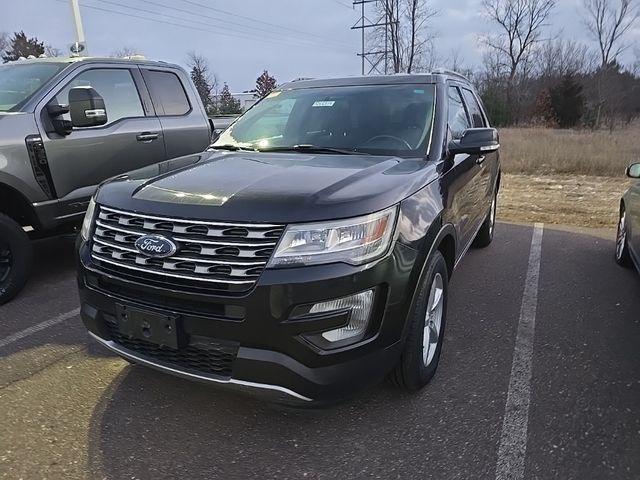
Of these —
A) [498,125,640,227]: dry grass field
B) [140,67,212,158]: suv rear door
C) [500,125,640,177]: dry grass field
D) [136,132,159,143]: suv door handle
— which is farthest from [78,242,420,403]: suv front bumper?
[500,125,640,177]: dry grass field

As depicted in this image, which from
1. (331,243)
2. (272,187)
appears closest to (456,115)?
(272,187)

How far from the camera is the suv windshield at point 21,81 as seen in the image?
446 cm

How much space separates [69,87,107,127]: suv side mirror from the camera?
430 cm

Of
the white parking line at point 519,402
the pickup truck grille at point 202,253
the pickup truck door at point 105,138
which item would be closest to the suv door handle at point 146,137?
the pickup truck door at point 105,138

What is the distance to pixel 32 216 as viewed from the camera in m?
4.45

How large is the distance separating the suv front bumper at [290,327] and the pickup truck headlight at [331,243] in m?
0.04

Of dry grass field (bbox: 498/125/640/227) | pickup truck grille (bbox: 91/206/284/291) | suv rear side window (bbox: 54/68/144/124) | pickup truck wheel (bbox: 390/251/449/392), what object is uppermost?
suv rear side window (bbox: 54/68/144/124)

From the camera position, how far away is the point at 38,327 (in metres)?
3.87

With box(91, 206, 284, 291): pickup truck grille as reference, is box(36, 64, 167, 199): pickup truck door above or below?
above

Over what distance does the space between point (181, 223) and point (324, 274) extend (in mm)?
704

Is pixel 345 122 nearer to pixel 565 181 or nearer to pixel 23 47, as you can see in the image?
pixel 565 181

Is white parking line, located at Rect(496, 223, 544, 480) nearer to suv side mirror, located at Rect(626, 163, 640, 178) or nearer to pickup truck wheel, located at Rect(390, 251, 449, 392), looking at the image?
pickup truck wheel, located at Rect(390, 251, 449, 392)

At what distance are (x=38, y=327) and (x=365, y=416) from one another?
2.62 m

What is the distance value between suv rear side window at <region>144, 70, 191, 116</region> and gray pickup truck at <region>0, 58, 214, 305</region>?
1 cm
